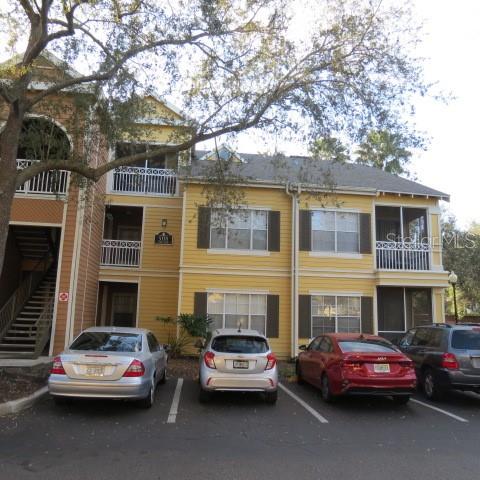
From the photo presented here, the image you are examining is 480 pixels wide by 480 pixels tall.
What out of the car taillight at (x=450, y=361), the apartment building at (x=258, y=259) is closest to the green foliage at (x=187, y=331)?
the apartment building at (x=258, y=259)

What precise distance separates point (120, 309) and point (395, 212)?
12501mm

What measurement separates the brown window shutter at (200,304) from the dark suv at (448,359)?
7.58m

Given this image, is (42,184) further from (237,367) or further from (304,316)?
(304,316)

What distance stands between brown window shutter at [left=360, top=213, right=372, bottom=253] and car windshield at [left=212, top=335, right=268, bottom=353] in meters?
9.29

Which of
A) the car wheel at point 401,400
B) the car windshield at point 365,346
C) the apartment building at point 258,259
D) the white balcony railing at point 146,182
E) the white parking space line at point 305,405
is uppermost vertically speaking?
the white balcony railing at point 146,182

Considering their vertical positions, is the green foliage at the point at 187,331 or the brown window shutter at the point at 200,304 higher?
the brown window shutter at the point at 200,304

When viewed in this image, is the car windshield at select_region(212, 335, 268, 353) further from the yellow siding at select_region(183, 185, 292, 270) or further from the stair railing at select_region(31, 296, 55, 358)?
the yellow siding at select_region(183, 185, 292, 270)

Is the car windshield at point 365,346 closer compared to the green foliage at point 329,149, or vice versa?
the car windshield at point 365,346

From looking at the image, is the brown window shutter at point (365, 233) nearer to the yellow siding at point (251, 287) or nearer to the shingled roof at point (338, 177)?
the shingled roof at point (338, 177)

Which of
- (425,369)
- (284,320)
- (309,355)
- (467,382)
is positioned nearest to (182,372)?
(309,355)

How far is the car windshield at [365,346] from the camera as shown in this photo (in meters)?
9.13

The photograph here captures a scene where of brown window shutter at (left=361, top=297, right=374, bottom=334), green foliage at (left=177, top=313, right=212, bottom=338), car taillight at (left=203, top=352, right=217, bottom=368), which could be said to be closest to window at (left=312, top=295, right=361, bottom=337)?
brown window shutter at (left=361, top=297, right=374, bottom=334)

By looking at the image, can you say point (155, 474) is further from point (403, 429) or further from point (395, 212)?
point (395, 212)

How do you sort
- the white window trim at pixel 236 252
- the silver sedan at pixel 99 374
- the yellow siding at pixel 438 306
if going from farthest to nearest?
the yellow siding at pixel 438 306, the white window trim at pixel 236 252, the silver sedan at pixel 99 374
